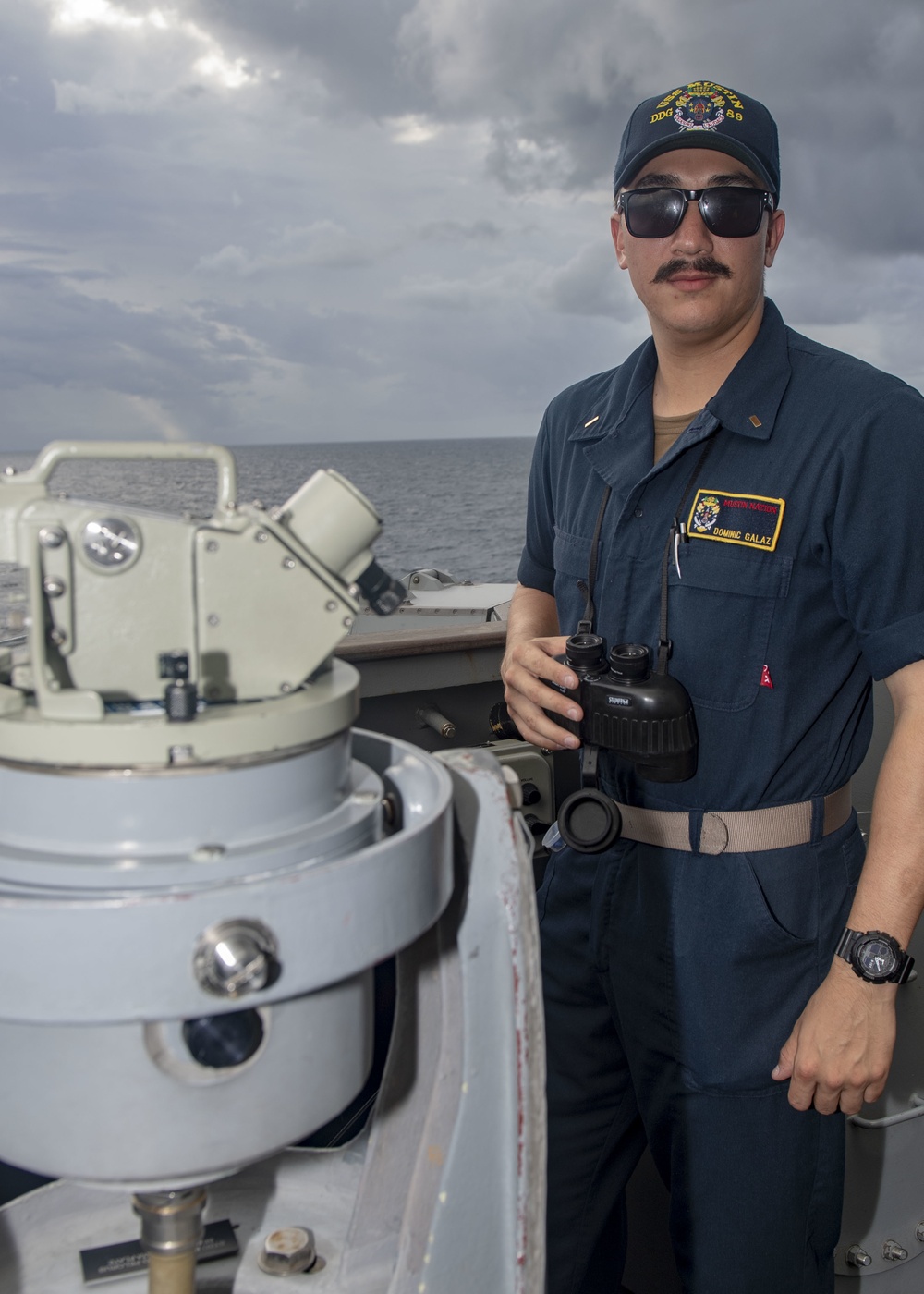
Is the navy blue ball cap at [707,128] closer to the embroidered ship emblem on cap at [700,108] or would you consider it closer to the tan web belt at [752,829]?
the embroidered ship emblem on cap at [700,108]

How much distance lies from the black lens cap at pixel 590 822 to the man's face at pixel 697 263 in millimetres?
659

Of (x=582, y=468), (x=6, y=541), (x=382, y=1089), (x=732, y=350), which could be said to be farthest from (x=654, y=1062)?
(x=6, y=541)

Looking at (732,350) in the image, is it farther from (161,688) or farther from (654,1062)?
(161,688)

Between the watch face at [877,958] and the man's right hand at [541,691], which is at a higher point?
the man's right hand at [541,691]

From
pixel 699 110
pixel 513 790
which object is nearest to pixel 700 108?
pixel 699 110

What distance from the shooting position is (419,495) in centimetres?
4766

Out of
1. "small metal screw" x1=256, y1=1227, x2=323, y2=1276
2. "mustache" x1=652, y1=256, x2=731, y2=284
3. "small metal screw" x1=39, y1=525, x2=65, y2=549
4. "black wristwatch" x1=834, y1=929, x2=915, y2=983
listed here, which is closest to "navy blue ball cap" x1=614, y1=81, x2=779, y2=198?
"mustache" x1=652, y1=256, x2=731, y2=284

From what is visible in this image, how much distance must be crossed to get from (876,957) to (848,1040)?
11 centimetres

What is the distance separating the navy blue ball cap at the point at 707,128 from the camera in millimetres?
1489

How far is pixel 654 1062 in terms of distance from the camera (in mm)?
1477

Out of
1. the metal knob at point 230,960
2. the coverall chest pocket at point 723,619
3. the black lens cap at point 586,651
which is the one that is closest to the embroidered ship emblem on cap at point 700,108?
the coverall chest pocket at point 723,619

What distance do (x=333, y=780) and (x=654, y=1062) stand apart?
0.93 metres

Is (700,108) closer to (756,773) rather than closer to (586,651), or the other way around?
(586,651)

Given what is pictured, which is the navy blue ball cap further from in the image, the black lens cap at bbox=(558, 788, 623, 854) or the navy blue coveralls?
the black lens cap at bbox=(558, 788, 623, 854)
